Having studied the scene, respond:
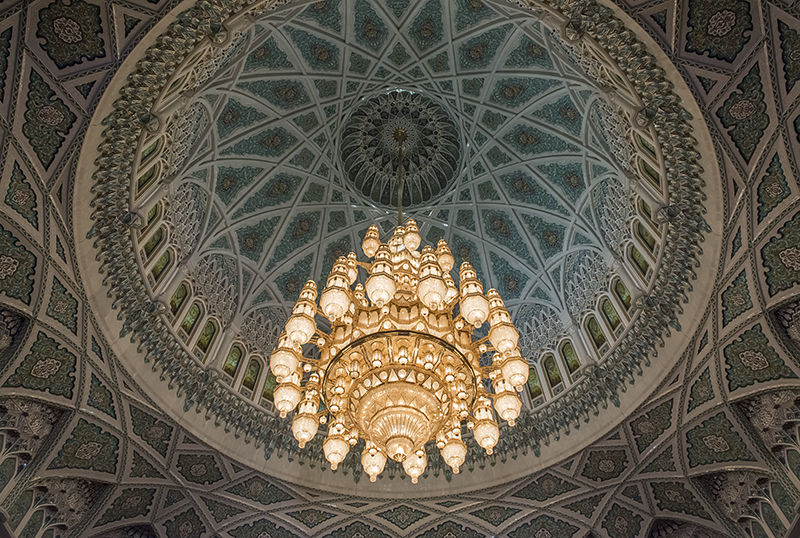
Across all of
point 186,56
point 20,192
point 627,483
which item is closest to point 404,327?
point 186,56

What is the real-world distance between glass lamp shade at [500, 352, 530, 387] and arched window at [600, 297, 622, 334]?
520cm

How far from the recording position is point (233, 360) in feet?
45.2

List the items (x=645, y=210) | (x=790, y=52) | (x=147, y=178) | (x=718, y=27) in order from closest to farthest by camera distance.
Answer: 1. (x=790, y=52)
2. (x=718, y=27)
3. (x=147, y=178)
4. (x=645, y=210)

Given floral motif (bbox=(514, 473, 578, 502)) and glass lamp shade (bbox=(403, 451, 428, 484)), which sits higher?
floral motif (bbox=(514, 473, 578, 502))

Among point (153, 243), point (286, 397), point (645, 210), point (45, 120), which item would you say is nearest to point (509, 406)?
point (286, 397)

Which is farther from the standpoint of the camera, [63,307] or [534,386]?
[534,386]

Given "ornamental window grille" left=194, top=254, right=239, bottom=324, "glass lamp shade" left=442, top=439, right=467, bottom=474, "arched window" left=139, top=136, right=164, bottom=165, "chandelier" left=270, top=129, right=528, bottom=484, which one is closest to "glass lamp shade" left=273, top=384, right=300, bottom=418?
"chandelier" left=270, top=129, right=528, bottom=484

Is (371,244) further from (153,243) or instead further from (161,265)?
(161,265)

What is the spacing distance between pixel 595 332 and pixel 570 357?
0.94 m

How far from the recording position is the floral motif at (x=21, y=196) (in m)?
8.27

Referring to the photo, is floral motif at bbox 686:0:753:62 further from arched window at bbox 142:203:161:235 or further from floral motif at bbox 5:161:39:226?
floral motif at bbox 5:161:39:226

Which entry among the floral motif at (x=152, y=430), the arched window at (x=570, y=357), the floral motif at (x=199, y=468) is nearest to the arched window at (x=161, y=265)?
the floral motif at (x=152, y=430)

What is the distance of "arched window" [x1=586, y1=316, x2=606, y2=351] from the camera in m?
13.1

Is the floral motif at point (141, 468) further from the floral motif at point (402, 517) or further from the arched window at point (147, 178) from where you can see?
the arched window at point (147, 178)
